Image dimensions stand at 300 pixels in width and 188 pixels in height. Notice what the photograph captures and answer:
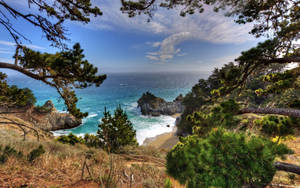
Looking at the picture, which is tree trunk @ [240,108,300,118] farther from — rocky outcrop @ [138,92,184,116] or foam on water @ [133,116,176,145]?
rocky outcrop @ [138,92,184,116]

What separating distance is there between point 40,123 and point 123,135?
22.8m

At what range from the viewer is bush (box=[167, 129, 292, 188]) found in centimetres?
148

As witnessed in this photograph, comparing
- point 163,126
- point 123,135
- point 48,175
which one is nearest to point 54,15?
point 48,175

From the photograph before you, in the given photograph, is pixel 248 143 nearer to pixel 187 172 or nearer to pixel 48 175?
pixel 187 172

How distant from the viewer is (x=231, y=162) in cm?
154

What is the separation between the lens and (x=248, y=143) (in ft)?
5.04

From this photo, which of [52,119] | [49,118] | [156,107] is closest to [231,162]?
[52,119]

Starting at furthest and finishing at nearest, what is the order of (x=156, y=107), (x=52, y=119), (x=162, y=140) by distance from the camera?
(x=156, y=107)
(x=52, y=119)
(x=162, y=140)

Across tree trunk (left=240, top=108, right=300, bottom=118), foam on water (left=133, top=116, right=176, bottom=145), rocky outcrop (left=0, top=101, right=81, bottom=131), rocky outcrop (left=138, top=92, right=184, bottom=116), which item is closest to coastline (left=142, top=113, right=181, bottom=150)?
foam on water (left=133, top=116, right=176, bottom=145)

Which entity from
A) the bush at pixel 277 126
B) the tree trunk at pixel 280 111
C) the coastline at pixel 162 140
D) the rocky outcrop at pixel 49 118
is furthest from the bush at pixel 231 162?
the rocky outcrop at pixel 49 118

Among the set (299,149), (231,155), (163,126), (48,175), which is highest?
(231,155)

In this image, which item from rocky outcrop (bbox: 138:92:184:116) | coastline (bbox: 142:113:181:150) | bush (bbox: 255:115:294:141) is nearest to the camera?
bush (bbox: 255:115:294:141)

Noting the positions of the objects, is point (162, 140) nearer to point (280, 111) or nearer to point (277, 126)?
point (277, 126)

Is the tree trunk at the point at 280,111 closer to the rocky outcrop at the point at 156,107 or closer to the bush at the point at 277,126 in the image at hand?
the bush at the point at 277,126
